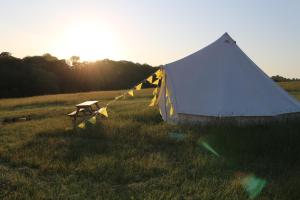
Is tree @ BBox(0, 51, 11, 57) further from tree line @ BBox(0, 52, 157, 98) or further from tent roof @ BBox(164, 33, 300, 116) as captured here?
tent roof @ BBox(164, 33, 300, 116)

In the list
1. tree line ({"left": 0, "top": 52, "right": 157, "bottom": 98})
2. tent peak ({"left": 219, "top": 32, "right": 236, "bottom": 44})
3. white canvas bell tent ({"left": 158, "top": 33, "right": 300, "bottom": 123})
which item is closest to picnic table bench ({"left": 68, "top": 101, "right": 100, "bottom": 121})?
white canvas bell tent ({"left": 158, "top": 33, "right": 300, "bottom": 123})

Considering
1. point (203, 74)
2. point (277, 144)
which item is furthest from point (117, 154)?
point (203, 74)

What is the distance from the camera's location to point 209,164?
258 inches

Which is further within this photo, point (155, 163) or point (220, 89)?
point (220, 89)

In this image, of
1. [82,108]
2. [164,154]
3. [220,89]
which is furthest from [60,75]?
[164,154]

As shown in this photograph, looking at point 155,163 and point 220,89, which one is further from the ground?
point 220,89

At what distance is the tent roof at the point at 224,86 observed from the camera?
1029 cm

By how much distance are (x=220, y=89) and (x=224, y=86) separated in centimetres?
15

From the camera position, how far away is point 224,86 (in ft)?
35.2

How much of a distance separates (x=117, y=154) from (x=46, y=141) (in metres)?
2.41

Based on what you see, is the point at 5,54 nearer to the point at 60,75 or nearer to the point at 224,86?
the point at 60,75

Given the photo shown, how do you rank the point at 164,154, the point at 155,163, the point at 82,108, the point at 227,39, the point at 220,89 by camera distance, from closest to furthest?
the point at 155,163 < the point at 164,154 < the point at 220,89 < the point at 227,39 < the point at 82,108

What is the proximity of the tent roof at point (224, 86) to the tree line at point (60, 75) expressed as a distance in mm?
32454

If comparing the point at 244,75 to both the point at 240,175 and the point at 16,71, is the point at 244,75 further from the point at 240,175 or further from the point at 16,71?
the point at 16,71
